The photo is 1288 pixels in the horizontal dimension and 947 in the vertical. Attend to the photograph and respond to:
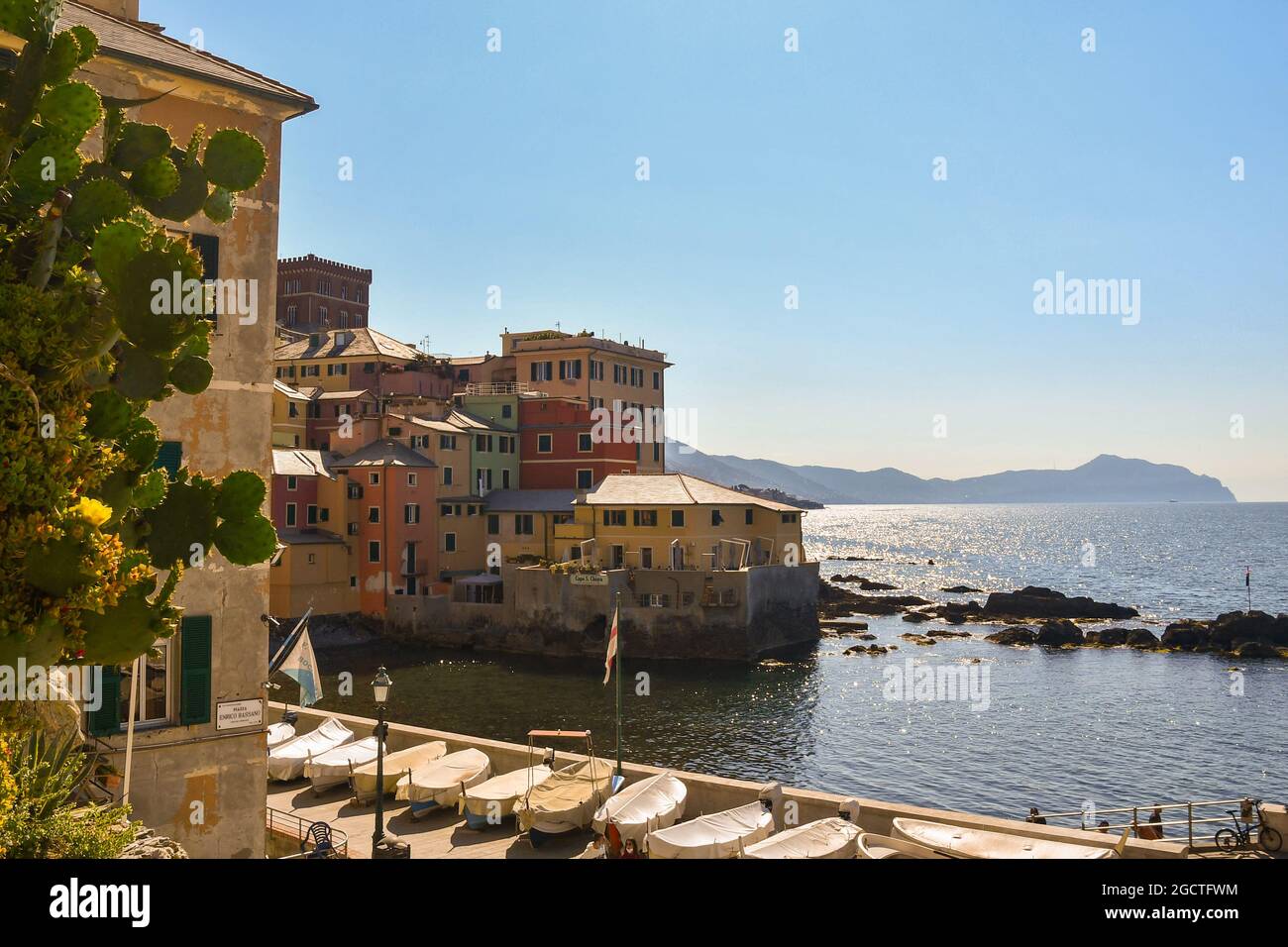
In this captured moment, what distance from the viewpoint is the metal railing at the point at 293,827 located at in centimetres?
2509

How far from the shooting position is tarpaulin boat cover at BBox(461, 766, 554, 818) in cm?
2631

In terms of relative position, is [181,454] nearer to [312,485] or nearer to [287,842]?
[287,842]

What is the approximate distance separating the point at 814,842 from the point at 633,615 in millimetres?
48473

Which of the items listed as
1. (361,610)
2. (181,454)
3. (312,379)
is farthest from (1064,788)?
(312,379)

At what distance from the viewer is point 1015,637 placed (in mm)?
85500

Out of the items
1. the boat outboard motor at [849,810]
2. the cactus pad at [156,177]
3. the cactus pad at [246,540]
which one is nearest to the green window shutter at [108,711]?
the cactus pad at [246,540]

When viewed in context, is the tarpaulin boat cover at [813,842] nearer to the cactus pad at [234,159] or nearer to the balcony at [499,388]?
the cactus pad at [234,159]

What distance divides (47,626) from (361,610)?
7270cm

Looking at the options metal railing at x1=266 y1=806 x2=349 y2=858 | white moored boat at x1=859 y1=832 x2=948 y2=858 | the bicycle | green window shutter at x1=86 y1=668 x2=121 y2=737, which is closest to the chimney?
green window shutter at x1=86 y1=668 x2=121 y2=737

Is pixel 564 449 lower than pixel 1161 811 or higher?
higher

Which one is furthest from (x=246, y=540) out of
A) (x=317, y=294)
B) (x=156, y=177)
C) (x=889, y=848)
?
(x=317, y=294)

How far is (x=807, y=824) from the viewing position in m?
23.6

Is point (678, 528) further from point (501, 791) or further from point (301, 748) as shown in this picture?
point (501, 791)

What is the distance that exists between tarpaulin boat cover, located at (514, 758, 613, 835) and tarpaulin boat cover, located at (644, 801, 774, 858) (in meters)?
2.44
